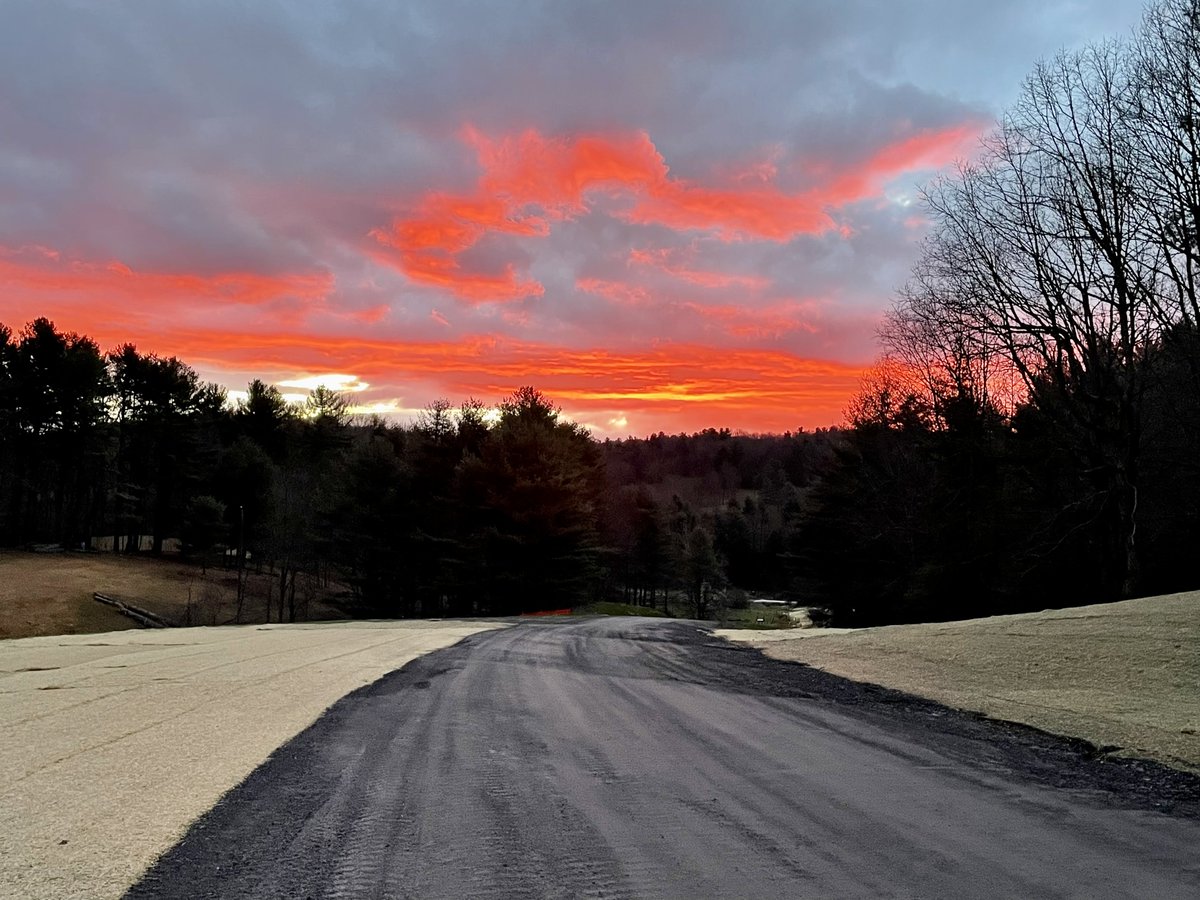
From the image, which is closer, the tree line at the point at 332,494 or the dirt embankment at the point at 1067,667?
the dirt embankment at the point at 1067,667

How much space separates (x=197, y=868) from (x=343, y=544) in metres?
45.6

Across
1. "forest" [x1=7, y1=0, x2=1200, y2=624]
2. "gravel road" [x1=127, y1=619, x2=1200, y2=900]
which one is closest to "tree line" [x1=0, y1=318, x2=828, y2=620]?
"forest" [x1=7, y1=0, x2=1200, y2=624]

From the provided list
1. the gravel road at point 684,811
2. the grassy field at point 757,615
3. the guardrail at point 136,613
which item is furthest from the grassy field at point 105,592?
the gravel road at point 684,811

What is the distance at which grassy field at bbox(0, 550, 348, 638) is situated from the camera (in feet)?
127

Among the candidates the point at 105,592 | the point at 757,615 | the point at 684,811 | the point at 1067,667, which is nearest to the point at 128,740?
the point at 684,811

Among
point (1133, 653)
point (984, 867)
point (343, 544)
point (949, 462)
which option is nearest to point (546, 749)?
point (984, 867)

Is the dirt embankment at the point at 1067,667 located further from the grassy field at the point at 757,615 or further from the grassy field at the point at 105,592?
the grassy field at the point at 757,615

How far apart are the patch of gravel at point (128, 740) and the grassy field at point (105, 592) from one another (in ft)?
94.6

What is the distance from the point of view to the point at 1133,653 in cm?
1092

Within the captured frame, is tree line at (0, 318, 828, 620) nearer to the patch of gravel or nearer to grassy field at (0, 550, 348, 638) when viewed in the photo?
grassy field at (0, 550, 348, 638)

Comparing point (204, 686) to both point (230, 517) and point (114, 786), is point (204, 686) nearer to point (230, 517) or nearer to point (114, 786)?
point (114, 786)

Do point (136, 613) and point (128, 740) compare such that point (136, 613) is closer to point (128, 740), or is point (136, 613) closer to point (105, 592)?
point (105, 592)

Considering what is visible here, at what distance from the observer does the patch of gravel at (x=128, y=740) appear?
13.7 feet

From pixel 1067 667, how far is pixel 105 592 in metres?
50.0
